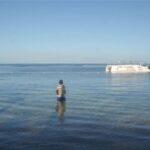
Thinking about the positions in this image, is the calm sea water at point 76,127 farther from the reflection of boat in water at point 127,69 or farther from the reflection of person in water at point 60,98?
the reflection of boat in water at point 127,69

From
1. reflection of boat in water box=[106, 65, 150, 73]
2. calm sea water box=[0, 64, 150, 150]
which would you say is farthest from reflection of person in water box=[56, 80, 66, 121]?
reflection of boat in water box=[106, 65, 150, 73]

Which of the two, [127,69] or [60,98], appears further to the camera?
[127,69]

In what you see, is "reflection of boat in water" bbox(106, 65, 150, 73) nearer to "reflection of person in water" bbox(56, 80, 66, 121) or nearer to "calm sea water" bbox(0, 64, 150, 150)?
"reflection of person in water" bbox(56, 80, 66, 121)

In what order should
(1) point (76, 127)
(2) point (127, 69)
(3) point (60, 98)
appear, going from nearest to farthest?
1. (1) point (76, 127)
2. (3) point (60, 98)
3. (2) point (127, 69)

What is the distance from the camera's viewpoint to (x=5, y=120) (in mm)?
21359

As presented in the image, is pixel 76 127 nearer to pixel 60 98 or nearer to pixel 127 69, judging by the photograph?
pixel 60 98

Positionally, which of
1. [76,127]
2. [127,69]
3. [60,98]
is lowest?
[76,127]

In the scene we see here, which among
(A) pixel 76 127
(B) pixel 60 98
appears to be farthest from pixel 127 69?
(A) pixel 76 127

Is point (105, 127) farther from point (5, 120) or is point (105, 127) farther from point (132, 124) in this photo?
point (5, 120)

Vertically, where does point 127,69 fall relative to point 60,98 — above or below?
below

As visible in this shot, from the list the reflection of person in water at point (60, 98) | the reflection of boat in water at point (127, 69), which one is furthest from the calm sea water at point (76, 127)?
the reflection of boat in water at point (127, 69)

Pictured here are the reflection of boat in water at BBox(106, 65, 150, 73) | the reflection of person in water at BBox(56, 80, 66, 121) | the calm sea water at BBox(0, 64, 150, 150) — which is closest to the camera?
the calm sea water at BBox(0, 64, 150, 150)

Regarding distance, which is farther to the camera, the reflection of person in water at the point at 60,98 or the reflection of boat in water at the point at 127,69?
the reflection of boat in water at the point at 127,69

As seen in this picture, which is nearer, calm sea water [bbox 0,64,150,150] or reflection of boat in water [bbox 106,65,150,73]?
calm sea water [bbox 0,64,150,150]
